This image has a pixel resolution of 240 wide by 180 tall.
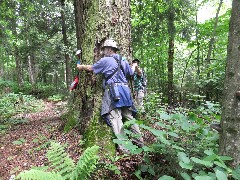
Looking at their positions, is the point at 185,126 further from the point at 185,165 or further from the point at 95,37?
the point at 95,37

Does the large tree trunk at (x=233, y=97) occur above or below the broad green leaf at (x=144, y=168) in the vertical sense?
above

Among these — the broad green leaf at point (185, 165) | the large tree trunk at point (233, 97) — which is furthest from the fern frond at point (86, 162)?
the large tree trunk at point (233, 97)

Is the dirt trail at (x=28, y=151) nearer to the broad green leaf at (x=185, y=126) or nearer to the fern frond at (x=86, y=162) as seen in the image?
the fern frond at (x=86, y=162)

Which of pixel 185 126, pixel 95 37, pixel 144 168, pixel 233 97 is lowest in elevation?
pixel 144 168

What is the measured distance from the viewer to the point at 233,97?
2.60 meters

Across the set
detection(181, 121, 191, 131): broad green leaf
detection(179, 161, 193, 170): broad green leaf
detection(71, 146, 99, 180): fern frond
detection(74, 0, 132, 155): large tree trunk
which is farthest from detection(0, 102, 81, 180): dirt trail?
detection(179, 161, 193, 170): broad green leaf

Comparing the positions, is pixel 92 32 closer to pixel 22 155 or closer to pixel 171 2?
pixel 22 155

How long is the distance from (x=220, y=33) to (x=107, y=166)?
36.4 feet

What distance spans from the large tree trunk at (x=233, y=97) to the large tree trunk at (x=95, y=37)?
7.99 ft

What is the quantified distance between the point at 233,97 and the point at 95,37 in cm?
310

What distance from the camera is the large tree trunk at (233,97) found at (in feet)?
8.33

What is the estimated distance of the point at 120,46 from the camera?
496cm

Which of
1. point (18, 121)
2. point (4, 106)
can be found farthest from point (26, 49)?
point (18, 121)

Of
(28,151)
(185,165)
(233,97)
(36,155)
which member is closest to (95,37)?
(36,155)
